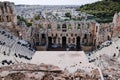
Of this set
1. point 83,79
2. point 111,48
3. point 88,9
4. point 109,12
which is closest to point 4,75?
point 83,79

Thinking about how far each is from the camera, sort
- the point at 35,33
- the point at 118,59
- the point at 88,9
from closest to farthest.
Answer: the point at 118,59 → the point at 35,33 → the point at 88,9

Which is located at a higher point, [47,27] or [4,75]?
[47,27]

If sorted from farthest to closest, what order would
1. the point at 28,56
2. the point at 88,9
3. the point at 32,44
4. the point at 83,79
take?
1. the point at 88,9
2. the point at 32,44
3. the point at 28,56
4. the point at 83,79

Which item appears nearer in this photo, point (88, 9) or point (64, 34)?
point (64, 34)

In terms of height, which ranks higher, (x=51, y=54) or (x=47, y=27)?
(x=47, y=27)

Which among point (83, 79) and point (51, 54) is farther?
point (51, 54)

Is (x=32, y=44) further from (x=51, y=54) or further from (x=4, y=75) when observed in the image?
(x=4, y=75)

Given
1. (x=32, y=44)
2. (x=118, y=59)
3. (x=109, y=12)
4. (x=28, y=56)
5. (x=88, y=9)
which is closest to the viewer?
(x=118, y=59)

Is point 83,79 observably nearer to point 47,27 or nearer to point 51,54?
point 51,54

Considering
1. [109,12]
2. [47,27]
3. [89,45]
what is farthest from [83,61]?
[109,12]
